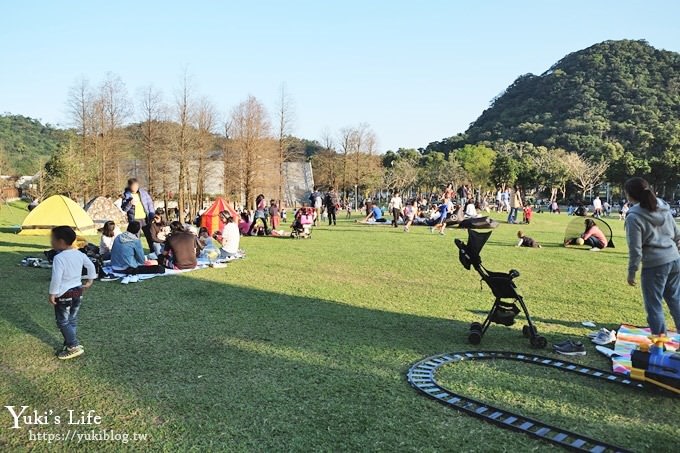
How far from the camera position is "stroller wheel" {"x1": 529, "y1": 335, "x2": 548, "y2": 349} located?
17.4 feet

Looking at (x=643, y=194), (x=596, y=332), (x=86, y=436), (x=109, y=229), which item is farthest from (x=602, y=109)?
(x=86, y=436)

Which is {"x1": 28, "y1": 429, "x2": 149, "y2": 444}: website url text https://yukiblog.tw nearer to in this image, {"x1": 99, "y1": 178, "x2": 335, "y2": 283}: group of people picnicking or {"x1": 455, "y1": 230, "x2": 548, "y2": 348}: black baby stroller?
{"x1": 455, "y1": 230, "x2": 548, "y2": 348}: black baby stroller

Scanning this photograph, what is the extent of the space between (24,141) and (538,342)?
310 ft

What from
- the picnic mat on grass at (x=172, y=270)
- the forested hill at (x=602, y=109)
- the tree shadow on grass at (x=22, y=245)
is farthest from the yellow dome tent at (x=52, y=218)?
the forested hill at (x=602, y=109)

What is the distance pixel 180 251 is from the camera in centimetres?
990

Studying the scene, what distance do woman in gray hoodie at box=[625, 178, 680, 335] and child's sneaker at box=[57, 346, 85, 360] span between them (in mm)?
5533

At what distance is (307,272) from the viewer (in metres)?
10.1

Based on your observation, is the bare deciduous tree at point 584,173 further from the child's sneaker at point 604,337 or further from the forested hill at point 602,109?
the child's sneaker at point 604,337

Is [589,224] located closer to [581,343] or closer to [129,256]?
[581,343]

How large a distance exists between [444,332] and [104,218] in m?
18.7

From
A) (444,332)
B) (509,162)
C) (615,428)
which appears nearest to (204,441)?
(615,428)

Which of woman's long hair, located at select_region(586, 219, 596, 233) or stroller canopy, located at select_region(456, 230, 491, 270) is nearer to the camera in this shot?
stroller canopy, located at select_region(456, 230, 491, 270)

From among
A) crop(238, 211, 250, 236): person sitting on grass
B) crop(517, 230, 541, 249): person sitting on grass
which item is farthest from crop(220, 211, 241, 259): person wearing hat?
crop(517, 230, 541, 249): person sitting on grass

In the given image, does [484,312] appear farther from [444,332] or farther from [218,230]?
[218,230]
